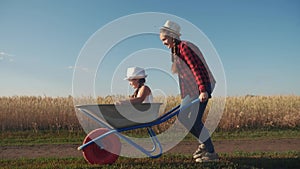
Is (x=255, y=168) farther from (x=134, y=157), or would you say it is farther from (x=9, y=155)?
(x=9, y=155)

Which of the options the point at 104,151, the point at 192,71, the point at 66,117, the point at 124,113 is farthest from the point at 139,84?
the point at 66,117

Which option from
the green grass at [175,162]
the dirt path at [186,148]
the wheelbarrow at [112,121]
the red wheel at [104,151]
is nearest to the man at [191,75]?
the wheelbarrow at [112,121]

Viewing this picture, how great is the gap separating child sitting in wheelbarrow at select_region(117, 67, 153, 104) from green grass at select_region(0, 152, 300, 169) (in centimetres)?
93

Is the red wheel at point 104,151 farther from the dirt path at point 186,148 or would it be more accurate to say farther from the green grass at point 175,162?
the dirt path at point 186,148

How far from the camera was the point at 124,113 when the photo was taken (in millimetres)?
3951

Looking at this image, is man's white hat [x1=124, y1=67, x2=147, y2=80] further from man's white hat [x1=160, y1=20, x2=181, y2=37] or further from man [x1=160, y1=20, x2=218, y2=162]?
man's white hat [x1=160, y1=20, x2=181, y2=37]

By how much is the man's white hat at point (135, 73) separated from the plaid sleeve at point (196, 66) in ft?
2.11

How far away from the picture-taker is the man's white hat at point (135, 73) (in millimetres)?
Result: 4434

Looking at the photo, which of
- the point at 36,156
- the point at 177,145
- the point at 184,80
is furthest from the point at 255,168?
the point at 36,156

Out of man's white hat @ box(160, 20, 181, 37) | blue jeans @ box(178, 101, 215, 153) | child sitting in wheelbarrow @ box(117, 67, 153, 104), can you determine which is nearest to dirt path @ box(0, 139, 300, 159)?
blue jeans @ box(178, 101, 215, 153)

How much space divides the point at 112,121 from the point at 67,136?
14.2 feet

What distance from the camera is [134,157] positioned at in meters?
4.99

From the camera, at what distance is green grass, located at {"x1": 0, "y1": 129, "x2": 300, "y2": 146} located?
7.30m

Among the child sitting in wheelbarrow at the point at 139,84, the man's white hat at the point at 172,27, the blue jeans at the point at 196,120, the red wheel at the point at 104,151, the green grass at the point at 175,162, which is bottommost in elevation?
the green grass at the point at 175,162
